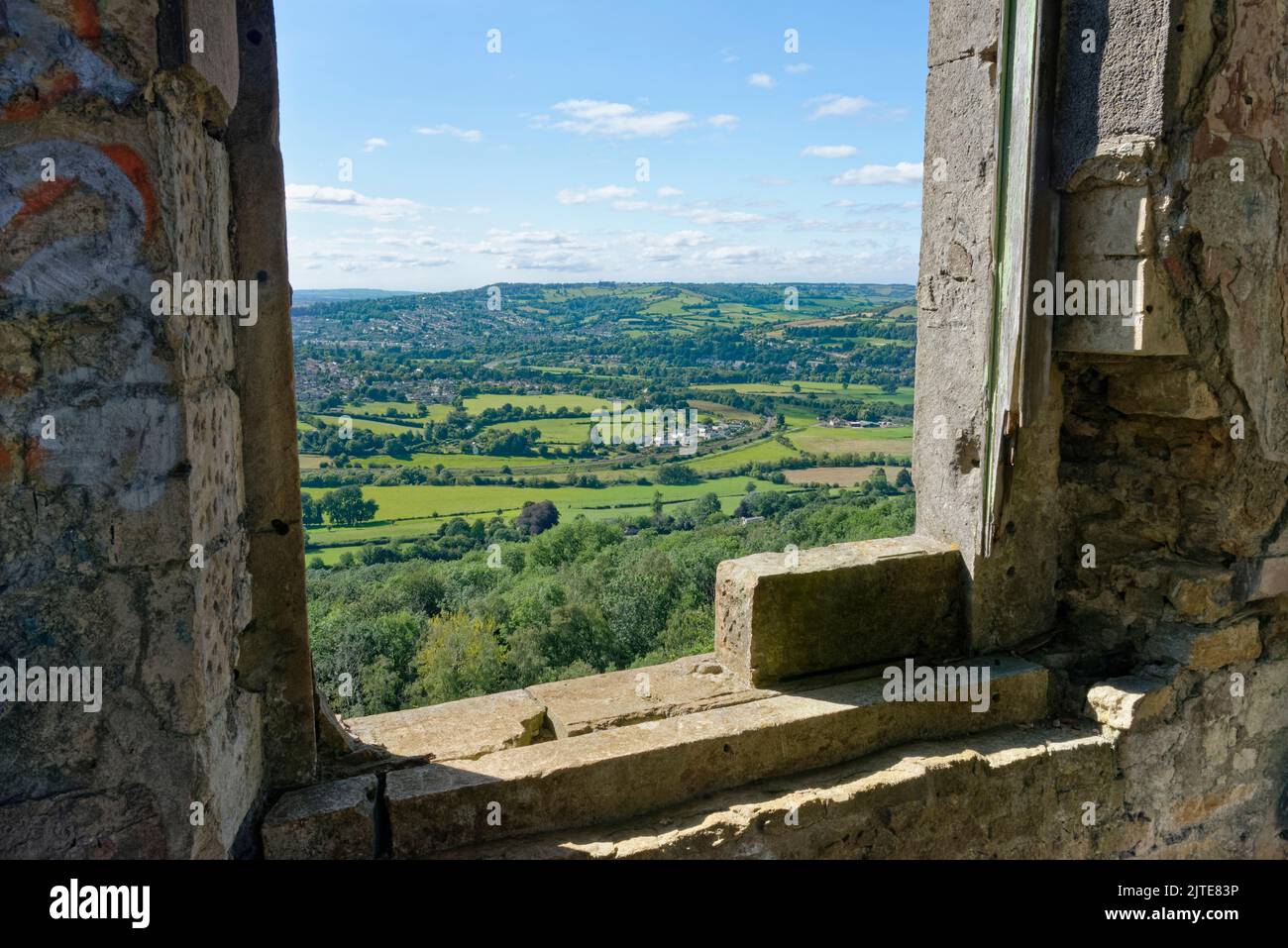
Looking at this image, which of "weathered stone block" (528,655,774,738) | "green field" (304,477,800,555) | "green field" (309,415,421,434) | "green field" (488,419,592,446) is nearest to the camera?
"weathered stone block" (528,655,774,738)

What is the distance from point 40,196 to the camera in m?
1.98

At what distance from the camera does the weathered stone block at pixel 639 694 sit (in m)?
3.25

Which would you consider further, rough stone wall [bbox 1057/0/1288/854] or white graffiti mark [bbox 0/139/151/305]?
rough stone wall [bbox 1057/0/1288/854]

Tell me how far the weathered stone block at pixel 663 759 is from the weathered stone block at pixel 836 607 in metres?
0.15

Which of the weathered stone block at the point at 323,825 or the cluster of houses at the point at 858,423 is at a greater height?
the weathered stone block at the point at 323,825

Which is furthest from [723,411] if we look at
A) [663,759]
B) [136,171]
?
[136,171]

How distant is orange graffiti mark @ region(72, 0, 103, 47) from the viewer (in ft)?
6.49

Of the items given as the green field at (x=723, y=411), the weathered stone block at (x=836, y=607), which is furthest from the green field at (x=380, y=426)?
the weathered stone block at (x=836, y=607)

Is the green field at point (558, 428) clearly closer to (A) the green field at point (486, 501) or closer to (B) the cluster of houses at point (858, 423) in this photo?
(A) the green field at point (486, 501)

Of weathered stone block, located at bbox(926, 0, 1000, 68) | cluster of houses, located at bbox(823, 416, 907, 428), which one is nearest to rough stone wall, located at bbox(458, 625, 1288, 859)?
weathered stone block, located at bbox(926, 0, 1000, 68)

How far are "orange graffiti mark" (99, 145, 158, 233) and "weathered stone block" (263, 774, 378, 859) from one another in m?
1.55

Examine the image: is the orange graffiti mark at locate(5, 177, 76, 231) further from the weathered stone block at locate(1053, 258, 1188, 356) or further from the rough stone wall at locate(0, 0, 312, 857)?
the weathered stone block at locate(1053, 258, 1188, 356)

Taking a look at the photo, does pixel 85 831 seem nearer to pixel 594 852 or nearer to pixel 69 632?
pixel 69 632
